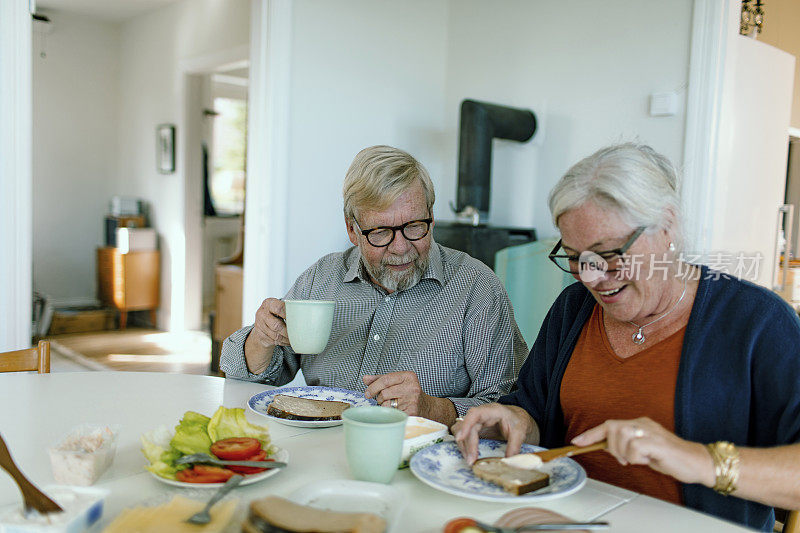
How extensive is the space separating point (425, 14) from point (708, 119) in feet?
5.74

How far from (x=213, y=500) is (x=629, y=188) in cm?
79

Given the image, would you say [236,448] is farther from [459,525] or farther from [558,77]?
[558,77]

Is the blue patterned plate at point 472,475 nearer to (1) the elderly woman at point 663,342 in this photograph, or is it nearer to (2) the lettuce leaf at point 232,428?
(1) the elderly woman at point 663,342

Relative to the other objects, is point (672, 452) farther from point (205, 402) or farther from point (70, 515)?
point (205, 402)

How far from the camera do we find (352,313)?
5.73 feet

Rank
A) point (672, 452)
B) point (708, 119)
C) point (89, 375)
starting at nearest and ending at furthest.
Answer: point (672, 452)
point (89, 375)
point (708, 119)

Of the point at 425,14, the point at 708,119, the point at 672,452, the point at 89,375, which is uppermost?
the point at 425,14

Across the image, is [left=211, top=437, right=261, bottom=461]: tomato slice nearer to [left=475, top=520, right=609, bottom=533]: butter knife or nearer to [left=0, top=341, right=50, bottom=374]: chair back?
[left=475, top=520, right=609, bottom=533]: butter knife

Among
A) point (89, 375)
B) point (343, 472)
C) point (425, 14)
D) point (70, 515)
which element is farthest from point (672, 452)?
point (425, 14)

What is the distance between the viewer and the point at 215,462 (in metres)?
0.96

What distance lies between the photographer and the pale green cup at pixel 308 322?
51.1 inches

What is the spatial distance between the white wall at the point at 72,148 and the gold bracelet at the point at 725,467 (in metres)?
6.59

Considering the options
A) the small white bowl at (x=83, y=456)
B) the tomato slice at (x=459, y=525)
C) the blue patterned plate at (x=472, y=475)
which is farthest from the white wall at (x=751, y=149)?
the small white bowl at (x=83, y=456)

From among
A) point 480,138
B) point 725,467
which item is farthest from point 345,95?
point 725,467
